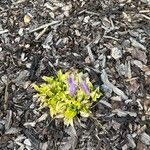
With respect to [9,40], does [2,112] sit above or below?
below

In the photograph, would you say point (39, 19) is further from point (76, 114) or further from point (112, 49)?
point (76, 114)

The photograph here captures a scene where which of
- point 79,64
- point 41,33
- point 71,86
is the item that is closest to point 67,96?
point 71,86

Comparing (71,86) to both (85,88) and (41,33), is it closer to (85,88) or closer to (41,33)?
(85,88)

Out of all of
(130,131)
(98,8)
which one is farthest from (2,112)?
(98,8)

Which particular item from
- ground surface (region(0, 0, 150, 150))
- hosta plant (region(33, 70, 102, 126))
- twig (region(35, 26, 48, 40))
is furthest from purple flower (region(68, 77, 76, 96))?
twig (region(35, 26, 48, 40))

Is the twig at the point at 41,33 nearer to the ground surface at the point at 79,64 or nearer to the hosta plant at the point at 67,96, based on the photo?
the ground surface at the point at 79,64

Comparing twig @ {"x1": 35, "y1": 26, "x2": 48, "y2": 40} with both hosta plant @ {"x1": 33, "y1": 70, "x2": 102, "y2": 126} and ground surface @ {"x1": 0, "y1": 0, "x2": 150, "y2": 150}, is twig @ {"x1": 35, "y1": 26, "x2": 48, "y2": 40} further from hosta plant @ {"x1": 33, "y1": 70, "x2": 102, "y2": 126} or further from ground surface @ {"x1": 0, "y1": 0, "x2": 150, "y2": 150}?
hosta plant @ {"x1": 33, "y1": 70, "x2": 102, "y2": 126}
